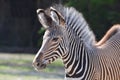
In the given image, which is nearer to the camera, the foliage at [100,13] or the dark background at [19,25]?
the foliage at [100,13]

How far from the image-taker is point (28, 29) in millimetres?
22656

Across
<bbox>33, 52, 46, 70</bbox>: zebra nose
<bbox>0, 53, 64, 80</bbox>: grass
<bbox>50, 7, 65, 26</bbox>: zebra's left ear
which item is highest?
<bbox>0, 53, 64, 80</bbox>: grass

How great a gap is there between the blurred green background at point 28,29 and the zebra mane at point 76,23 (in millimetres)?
7220

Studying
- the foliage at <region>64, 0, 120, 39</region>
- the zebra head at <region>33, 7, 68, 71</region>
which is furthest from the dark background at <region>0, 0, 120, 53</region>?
the zebra head at <region>33, 7, 68, 71</region>

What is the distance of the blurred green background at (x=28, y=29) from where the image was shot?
578 inches

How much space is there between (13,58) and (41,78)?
5.34m

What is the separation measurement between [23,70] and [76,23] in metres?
9.28

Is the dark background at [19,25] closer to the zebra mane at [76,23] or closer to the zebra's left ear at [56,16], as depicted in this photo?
the zebra mane at [76,23]

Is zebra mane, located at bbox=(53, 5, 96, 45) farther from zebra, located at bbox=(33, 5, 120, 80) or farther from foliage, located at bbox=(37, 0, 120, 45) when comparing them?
foliage, located at bbox=(37, 0, 120, 45)

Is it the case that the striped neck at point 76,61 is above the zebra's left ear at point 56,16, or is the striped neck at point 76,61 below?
below

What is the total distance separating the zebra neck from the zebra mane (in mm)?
142

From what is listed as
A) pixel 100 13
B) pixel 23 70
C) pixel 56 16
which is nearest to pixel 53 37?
pixel 56 16

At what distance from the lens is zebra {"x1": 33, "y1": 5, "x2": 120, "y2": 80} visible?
18.6 ft

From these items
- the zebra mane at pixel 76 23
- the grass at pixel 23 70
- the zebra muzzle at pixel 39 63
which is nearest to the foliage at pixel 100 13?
the grass at pixel 23 70
